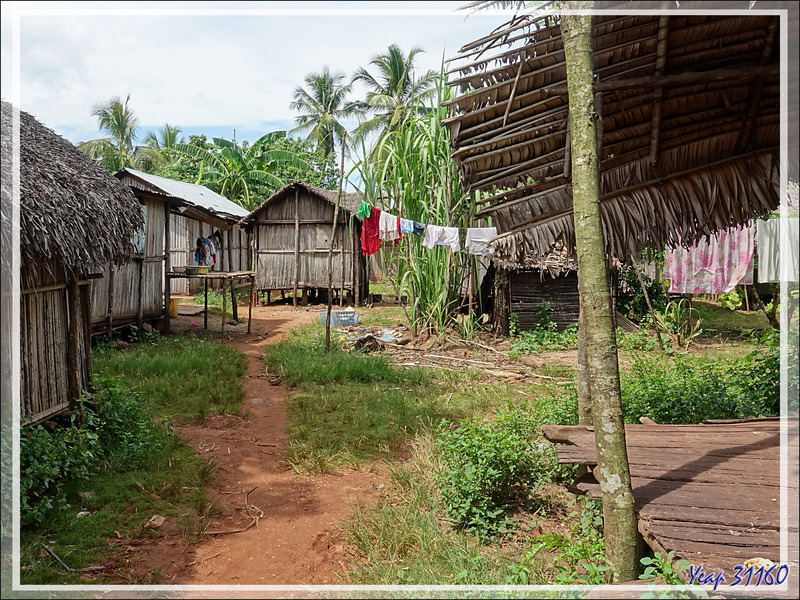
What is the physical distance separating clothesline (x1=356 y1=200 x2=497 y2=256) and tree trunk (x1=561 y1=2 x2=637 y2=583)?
20.2 feet

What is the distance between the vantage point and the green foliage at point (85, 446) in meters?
3.92

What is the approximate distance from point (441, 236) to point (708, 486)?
20.7ft

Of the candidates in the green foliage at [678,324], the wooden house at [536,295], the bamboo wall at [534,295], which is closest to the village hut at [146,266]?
the wooden house at [536,295]

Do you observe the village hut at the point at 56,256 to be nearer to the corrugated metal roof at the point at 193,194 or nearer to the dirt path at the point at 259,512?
the dirt path at the point at 259,512

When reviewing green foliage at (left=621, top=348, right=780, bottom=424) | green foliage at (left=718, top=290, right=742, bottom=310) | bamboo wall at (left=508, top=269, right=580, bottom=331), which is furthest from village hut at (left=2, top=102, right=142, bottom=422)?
green foliage at (left=718, top=290, right=742, bottom=310)

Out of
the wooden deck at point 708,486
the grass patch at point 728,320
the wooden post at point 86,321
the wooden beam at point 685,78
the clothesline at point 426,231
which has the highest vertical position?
the wooden beam at point 685,78

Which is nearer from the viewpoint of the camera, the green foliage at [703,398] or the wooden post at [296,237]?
the green foliage at [703,398]

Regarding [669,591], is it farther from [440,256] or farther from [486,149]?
[440,256]

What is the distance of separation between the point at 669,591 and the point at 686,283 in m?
10.7

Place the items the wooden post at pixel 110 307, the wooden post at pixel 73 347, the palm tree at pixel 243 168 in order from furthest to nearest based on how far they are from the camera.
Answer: the palm tree at pixel 243 168 → the wooden post at pixel 110 307 → the wooden post at pixel 73 347

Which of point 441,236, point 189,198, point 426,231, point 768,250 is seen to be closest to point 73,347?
point 426,231

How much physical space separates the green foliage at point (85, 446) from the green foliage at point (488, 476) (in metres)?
2.71

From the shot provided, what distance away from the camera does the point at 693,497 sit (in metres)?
2.88

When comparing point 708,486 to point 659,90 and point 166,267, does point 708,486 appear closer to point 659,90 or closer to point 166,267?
point 659,90
